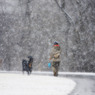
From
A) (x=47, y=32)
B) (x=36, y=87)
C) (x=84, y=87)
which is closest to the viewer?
(x=36, y=87)

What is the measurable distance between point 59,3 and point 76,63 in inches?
219

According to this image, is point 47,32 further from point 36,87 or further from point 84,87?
point 36,87

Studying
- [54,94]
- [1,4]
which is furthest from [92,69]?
[54,94]

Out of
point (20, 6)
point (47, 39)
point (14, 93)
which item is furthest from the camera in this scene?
point (20, 6)

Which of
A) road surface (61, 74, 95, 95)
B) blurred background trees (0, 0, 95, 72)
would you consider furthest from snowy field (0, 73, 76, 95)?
→ blurred background trees (0, 0, 95, 72)

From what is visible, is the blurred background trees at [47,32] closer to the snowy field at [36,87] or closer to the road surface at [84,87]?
the road surface at [84,87]

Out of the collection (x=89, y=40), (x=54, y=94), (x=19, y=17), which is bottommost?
(x=54, y=94)

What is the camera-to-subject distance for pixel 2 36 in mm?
28672

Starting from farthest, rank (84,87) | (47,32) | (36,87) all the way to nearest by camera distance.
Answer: (47,32)
(84,87)
(36,87)

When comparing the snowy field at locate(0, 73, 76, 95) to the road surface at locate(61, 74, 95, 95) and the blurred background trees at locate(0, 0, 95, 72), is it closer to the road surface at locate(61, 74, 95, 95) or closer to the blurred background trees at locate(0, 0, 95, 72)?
the road surface at locate(61, 74, 95, 95)

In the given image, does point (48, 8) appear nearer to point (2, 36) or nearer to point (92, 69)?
point (2, 36)

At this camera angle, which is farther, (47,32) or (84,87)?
(47,32)

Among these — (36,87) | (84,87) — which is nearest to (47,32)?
(84,87)

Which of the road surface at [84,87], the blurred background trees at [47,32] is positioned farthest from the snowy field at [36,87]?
the blurred background trees at [47,32]
